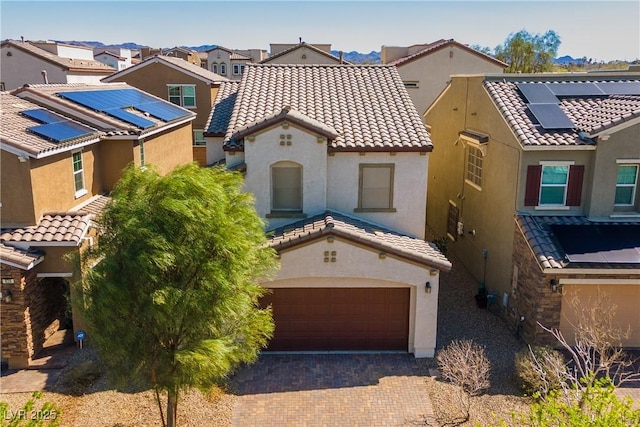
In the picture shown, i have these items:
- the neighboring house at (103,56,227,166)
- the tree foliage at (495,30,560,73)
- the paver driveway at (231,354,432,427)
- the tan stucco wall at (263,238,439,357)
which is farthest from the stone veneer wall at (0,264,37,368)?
the tree foliage at (495,30,560,73)

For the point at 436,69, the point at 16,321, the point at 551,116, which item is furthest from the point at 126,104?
the point at 436,69

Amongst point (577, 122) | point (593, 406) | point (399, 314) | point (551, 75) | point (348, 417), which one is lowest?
point (348, 417)

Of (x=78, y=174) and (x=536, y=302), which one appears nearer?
(x=536, y=302)

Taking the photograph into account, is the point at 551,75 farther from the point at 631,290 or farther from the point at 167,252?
the point at 167,252

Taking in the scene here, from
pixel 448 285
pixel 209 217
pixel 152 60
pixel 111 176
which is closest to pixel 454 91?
pixel 448 285

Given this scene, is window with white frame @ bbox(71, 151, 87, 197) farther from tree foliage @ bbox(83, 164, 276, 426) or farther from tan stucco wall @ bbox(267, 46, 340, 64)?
tan stucco wall @ bbox(267, 46, 340, 64)

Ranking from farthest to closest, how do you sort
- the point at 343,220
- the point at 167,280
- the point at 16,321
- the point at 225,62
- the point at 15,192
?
the point at 225,62
the point at 343,220
the point at 15,192
the point at 16,321
the point at 167,280

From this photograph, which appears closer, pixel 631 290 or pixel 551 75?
pixel 631 290

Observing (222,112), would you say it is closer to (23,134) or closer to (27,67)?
(23,134)
